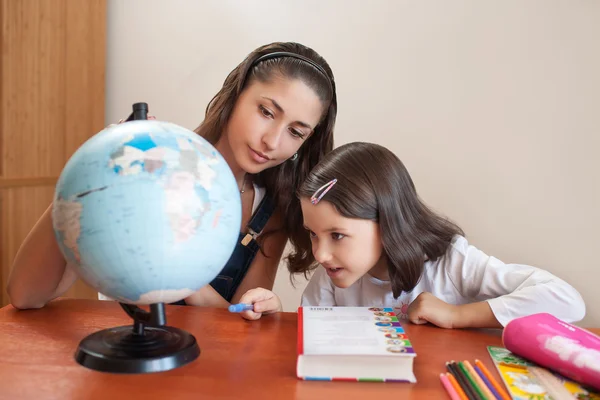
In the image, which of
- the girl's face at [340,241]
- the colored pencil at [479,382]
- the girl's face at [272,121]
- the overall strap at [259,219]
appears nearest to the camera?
the colored pencil at [479,382]

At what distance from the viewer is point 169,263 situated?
81cm

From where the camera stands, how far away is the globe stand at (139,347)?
2.81 feet

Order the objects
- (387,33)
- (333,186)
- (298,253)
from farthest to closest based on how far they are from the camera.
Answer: (387,33) → (298,253) → (333,186)

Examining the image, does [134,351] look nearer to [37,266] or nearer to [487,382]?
[37,266]

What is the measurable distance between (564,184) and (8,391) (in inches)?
75.2

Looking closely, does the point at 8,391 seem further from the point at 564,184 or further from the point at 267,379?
the point at 564,184

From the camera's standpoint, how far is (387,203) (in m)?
1.36

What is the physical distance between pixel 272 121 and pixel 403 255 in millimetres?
467

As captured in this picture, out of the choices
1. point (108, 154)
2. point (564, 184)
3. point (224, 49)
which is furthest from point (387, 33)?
point (108, 154)

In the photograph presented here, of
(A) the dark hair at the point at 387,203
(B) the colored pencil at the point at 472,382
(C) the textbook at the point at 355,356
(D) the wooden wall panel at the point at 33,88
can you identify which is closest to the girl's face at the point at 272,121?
(A) the dark hair at the point at 387,203

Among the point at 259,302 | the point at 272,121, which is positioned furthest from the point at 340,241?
the point at 272,121

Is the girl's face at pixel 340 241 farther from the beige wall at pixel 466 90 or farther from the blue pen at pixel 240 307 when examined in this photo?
the beige wall at pixel 466 90

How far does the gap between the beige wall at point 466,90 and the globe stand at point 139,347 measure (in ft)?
4.98

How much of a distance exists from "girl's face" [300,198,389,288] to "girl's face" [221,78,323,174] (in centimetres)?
20
